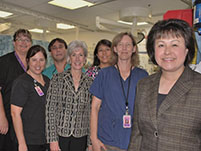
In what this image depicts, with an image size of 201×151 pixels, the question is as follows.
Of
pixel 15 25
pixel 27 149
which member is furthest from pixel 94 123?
pixel 15 25

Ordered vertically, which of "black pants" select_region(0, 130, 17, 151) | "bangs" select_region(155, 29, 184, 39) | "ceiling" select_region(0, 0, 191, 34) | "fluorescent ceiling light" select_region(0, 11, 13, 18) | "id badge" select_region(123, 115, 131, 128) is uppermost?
"fluorescent ceiling light" select_region(0, 11, 13, 18)

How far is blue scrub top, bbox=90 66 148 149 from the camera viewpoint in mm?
1561

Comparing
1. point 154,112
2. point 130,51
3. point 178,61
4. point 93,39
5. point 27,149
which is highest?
point 93,39

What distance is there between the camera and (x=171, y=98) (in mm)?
1023

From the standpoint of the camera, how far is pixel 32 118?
1658 mm

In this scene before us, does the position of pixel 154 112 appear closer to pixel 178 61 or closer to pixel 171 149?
pixel 171 149

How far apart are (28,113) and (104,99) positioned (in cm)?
70

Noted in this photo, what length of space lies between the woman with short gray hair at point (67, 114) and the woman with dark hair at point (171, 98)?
0.61 m

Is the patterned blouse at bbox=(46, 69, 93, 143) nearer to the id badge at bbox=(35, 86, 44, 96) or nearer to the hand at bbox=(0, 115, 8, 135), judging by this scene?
the id badge at bbox=(35, 86, 44, 96)

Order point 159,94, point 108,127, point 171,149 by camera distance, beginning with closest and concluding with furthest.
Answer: point 171,149, point 159,94, point 108,127

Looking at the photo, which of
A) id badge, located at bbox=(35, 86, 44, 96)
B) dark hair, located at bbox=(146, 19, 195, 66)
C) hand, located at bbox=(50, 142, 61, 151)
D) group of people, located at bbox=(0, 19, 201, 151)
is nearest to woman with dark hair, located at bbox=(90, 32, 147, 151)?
group of people, located at bbox=(0, 19, 201, 151)

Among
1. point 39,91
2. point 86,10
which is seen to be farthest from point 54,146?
point 86,10

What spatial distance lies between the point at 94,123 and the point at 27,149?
0.64 metres

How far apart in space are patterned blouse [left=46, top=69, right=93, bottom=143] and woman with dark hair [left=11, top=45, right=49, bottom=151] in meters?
0.13
